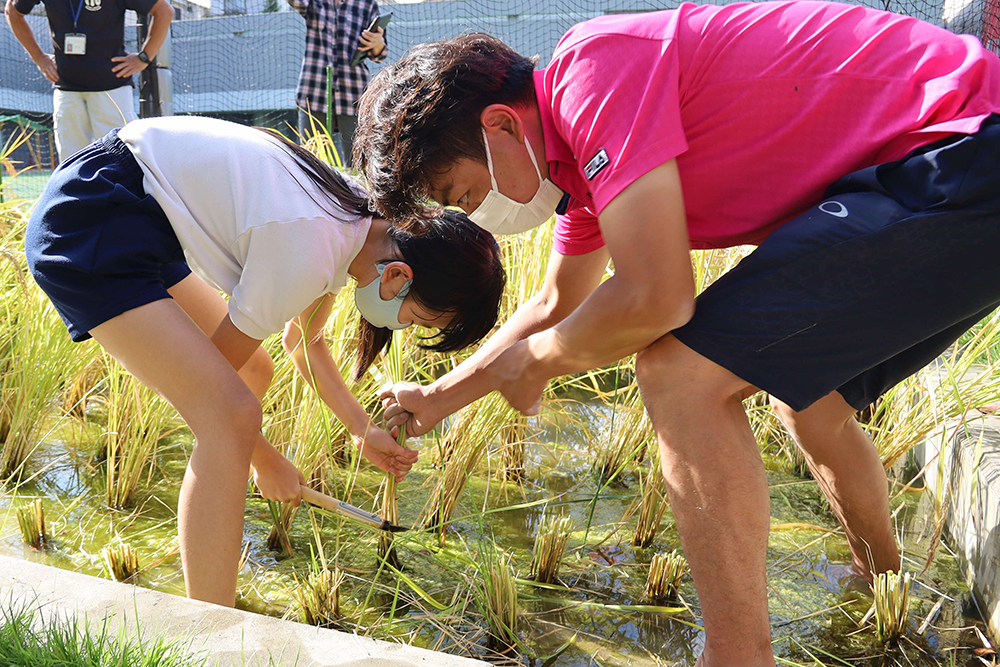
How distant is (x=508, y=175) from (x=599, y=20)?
304 mm

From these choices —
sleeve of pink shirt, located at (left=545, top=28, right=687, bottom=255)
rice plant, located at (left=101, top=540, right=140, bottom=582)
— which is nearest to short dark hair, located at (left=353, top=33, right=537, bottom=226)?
sleeve of pink shirt, located at (left=545, top=28, right=687, bottom=255)

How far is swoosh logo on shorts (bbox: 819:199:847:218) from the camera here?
1266 mm

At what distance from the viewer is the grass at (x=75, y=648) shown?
1.08 metres

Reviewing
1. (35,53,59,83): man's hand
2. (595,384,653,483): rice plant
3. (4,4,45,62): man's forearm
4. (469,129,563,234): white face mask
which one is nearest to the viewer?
(469,129,563,234): white face mask

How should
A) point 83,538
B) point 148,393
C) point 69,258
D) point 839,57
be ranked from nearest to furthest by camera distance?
point 839,57 → point 69,258 → point 83,538 → point 148,393

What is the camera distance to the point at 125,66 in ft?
14.3

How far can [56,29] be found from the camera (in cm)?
436

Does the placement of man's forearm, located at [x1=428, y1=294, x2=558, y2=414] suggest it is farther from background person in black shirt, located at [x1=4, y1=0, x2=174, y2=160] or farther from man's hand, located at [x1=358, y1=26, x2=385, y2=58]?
man's hand, located at [x1=358, y1=26, x2=385, y2=58]

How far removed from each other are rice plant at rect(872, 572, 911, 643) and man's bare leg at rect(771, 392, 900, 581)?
0.14 m

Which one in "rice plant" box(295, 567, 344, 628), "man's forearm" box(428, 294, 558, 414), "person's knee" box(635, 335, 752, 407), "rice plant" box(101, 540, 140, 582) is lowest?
"rice plant" box(101, 540, 140, 582)

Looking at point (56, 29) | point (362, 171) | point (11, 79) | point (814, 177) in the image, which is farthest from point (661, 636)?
point (11, 79)

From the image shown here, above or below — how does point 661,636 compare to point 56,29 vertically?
below

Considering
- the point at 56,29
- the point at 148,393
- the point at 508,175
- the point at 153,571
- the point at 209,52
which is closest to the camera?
the point at 508,175

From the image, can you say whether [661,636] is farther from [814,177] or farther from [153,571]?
[153,571]
